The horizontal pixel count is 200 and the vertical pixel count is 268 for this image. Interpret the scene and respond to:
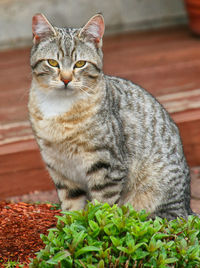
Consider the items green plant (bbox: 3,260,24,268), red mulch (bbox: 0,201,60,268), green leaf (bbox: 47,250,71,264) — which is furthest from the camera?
red mulch (bbox: 0,201,60,268)

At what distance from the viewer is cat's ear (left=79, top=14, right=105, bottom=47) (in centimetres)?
336

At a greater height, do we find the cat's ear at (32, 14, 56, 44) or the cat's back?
the cat's ear at (32, 14, 56, 44)

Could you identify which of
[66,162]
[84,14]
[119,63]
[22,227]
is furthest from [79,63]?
[84,14]

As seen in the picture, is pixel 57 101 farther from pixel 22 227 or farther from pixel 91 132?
pixel 22 227

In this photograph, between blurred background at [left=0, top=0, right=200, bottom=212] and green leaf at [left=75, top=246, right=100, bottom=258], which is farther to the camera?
blurred background at [left=0, top=0, right=200, bottom=212]

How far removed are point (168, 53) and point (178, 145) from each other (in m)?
2.86

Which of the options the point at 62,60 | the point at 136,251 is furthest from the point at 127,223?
the point at 62,60

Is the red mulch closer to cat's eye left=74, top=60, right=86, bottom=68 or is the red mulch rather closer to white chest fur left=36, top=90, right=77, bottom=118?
white chest fur left=36, top=90, right=77, bottom=118

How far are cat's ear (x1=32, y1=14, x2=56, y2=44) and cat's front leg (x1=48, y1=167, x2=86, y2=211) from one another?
35.9 inches

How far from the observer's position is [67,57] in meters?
3.31

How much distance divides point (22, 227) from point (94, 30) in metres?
1.33

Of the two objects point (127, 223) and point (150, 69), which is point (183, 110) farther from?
point (127, 223)

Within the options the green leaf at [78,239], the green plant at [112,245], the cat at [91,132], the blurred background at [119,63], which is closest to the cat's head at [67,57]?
the cat at [91,132]

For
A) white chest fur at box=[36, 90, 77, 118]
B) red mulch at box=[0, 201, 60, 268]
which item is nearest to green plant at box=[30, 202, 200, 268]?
red mulch at box=[0, 201, 60, 268]
